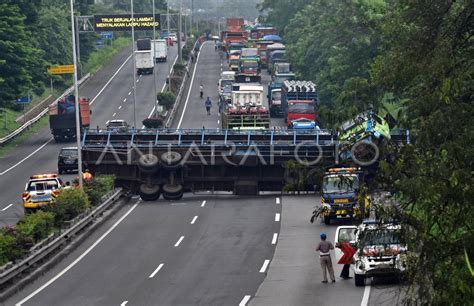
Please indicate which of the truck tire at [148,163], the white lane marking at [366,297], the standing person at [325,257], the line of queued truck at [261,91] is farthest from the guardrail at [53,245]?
the line of queued truck at [261,91]

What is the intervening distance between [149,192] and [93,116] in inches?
1707

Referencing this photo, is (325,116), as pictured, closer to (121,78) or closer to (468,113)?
(468,113)

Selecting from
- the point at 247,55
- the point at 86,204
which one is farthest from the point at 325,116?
the point at 247,55

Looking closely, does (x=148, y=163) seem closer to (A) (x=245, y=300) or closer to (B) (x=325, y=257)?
(B) (x=325, y=257)

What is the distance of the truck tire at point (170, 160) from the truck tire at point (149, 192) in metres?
1.25

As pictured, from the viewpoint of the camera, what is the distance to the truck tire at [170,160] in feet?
169

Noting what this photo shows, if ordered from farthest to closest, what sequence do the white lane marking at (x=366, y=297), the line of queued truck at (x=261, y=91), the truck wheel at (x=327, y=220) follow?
the line of queued truck at (x=261, y=91), the truck wheel at (x=327, y=220), the white lane marking at (x=366, y=297)

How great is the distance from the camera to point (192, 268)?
120ft

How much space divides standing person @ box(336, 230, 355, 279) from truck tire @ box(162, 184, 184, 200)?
19306 mm

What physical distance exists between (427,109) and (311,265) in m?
15.4

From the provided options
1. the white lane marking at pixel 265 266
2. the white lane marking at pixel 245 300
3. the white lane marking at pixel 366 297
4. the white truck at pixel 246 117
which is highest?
the white truck at pixel 246 117

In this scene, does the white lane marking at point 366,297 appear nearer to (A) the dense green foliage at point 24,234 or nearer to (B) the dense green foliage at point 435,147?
(B) the dense green foliage at point 435,147

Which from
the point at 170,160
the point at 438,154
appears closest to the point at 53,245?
the point at 170,160

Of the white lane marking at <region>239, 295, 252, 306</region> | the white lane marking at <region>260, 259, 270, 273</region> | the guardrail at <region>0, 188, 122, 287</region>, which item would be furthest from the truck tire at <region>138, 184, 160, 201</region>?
the white lane marking at <region>239, 295, 252, 306</region>
